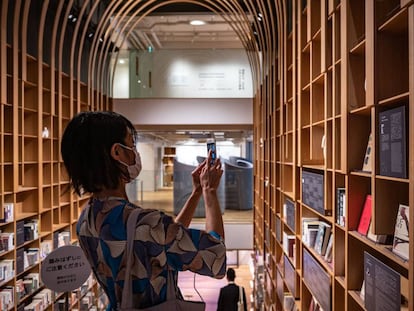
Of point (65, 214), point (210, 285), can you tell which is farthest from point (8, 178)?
point (210, 285)

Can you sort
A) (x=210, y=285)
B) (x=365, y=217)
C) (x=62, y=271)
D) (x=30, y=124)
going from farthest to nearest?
1. (x=210, y=285)
2. (x=30, y=124)
3. (x=62, y=271)
4. (x=365, y=217)

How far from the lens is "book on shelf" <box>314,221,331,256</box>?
3.55 m

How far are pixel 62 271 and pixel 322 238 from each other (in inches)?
90.0

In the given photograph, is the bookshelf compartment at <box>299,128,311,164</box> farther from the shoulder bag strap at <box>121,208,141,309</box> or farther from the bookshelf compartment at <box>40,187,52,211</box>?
the bookshelf compartment at <box>40,187,52,211</box>

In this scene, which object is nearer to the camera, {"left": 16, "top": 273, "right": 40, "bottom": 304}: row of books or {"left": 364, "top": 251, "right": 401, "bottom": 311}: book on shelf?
{"left": 364, "top": 251, "right": 401, "bottom": 311}: book on shelf

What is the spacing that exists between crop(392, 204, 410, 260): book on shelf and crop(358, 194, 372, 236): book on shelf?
1.38ft

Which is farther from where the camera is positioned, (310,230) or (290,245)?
(290,245)

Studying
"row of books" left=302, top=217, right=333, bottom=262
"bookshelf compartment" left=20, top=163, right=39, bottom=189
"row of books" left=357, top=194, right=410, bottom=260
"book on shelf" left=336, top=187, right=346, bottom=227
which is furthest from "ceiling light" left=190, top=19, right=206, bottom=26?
"row of books" left=357, top=194, right=410, bottom=260

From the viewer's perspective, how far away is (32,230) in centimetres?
623

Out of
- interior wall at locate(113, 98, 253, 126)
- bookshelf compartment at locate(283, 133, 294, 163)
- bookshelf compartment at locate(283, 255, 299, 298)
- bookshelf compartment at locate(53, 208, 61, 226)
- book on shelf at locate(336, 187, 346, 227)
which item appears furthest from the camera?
interior wall at locate(113, 98, 253, 126)

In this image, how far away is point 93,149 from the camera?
1602mm

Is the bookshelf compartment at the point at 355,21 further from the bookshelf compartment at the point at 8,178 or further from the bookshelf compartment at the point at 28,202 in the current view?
the bookshelf compartment at the point at 28,202

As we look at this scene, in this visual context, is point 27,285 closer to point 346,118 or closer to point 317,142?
point 317,142

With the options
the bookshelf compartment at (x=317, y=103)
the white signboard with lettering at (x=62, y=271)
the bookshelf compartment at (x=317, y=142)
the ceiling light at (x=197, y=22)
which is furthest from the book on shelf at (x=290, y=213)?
the ceiling light at (x=197, y=22)
